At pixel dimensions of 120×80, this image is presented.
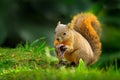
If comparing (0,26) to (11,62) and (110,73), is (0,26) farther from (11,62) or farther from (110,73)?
(110,73)

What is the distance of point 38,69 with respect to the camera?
8250 mm

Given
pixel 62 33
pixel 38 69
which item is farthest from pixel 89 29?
pixel 38 69

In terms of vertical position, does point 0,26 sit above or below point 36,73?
above

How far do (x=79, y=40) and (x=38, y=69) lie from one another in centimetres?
145

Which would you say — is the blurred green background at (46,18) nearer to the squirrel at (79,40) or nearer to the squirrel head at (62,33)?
the squirrel at (79,40)

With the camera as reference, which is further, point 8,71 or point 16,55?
point 16,55

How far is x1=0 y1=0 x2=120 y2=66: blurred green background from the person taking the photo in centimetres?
1588

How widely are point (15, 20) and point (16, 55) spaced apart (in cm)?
684

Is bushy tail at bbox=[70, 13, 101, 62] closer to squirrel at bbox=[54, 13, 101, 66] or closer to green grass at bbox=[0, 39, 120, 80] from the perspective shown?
squirrel at bbox=[54, 13, 101, 66]

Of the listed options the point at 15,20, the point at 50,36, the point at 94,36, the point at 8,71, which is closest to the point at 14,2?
the point at 15,20

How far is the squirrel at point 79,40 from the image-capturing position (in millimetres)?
9250

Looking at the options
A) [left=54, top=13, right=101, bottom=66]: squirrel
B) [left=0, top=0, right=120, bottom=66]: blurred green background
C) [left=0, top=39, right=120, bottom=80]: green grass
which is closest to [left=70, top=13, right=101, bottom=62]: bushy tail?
[left=54, top=13, right=101, bottom=66]: squirrel

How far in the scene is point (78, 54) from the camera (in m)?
9.50

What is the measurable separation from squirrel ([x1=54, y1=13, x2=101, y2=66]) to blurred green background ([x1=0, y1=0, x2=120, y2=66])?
4803 millimetres
